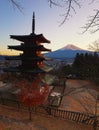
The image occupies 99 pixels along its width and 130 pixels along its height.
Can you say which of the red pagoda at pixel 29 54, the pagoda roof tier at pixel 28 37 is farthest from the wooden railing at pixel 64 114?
the pagoda roof tier at pixel 28 37

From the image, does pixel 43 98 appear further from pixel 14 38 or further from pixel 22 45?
pixel 14 38

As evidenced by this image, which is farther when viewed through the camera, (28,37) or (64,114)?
(28,37)

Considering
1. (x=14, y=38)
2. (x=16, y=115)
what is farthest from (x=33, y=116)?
(x=14, y=38)

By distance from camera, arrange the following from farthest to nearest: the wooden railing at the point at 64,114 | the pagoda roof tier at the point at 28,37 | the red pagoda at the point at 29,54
Result: the red pagoda at the point at 29,54
the pagoda roof tier at the point at 28,37
the wooden railing at the point at 64,114

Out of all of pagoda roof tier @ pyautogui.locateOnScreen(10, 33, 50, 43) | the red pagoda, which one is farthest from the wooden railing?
pagoda roof tier @ pyautogui.locateOnScreen(10, 33, 50, 43)

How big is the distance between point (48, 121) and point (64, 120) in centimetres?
101

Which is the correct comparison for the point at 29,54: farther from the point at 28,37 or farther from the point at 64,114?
the point at 64,114

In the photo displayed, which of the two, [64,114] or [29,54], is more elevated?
[29,54]

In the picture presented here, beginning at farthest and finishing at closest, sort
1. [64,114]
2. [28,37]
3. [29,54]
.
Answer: [29,54] → [28,37] → [64,114]

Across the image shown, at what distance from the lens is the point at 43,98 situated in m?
13.4

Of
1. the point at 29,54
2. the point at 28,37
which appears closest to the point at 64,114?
the point at 29,54

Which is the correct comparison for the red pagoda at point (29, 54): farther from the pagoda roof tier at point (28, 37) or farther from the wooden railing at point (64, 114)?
the wooden railing at point (64, 114)

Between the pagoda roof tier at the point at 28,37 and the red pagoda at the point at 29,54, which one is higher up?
the pagoda roof tier at the point at 28,37

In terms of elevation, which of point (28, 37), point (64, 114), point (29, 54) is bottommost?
point (64, 114)
